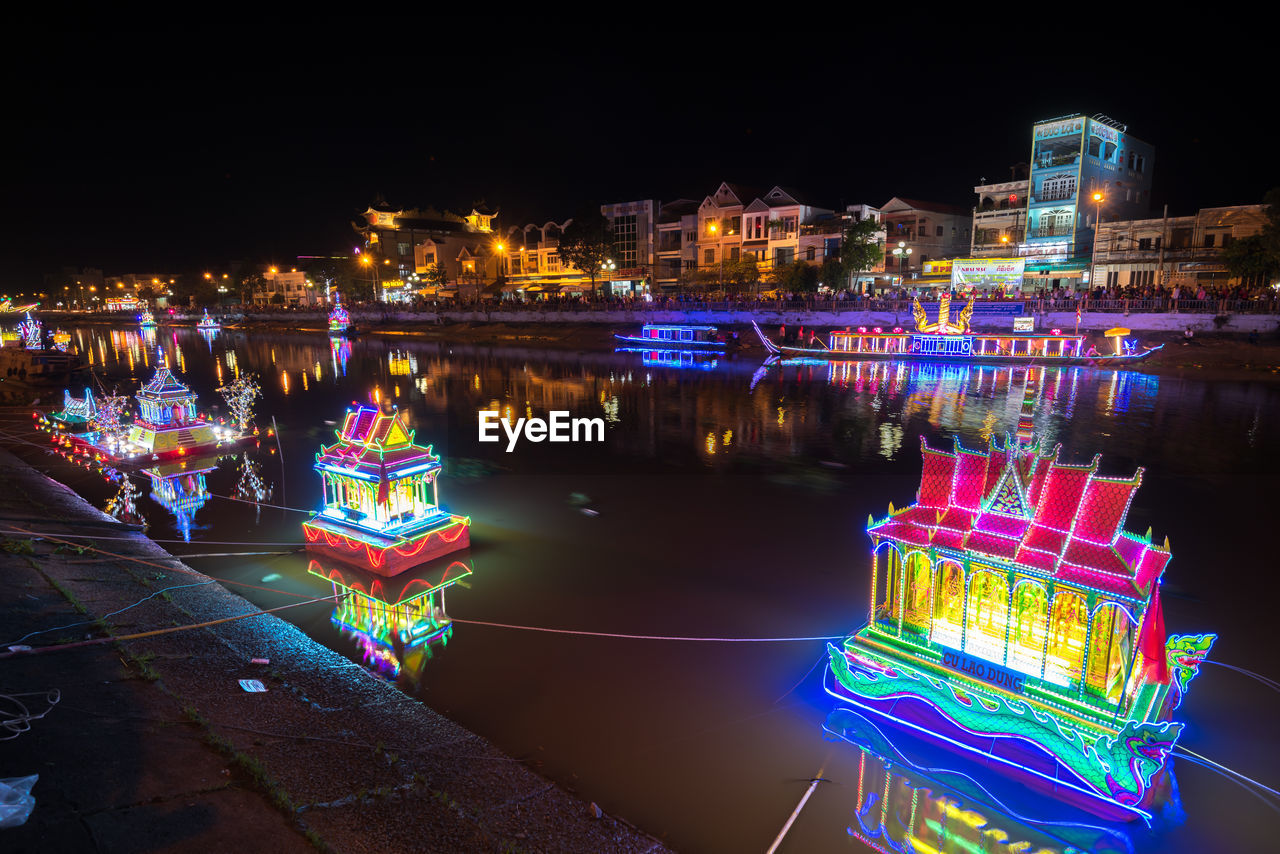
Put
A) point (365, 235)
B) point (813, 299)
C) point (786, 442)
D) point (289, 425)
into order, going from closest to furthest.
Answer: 1. point (786, 442)
2. point (289, 425)
3. point (813, 299)
4. point (365, 235)

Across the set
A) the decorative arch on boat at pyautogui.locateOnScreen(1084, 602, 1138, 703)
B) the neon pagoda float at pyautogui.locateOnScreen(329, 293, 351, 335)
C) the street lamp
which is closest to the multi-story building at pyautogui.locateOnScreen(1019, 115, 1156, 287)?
the street lamp

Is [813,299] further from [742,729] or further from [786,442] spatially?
[742,729]

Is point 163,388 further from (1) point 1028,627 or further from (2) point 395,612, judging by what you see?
(1) point 1028,627

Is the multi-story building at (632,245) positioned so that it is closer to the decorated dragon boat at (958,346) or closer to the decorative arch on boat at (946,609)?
the decorated dragon boat at (958,346)

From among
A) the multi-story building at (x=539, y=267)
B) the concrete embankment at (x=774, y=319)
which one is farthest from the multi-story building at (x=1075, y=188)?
the multi-story building at (x=539, y=267)

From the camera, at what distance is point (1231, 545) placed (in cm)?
1028

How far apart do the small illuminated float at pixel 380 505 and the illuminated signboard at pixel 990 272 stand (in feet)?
152

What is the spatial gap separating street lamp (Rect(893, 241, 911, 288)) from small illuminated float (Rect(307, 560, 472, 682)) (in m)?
50.5

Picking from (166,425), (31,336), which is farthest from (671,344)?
(31,336)

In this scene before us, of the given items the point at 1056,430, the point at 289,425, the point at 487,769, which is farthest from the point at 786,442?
the point at 289,425

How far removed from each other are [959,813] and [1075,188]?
5082cm

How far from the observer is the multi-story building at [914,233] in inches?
2067

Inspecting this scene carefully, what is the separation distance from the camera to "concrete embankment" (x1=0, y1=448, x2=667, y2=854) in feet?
14.2

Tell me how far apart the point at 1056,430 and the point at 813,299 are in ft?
99.0
